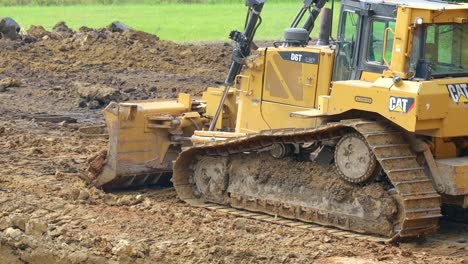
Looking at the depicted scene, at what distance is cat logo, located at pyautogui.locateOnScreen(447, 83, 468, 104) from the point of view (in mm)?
12419

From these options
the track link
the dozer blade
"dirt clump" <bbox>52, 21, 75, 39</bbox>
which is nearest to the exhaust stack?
the track link

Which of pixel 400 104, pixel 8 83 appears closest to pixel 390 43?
pixel 400 104

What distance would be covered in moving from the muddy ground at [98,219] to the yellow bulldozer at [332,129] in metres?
0.38

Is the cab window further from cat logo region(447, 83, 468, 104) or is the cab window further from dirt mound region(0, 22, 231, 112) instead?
dirt mound region(0, 22, 231, 112)

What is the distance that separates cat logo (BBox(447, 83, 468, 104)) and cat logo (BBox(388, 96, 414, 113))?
517 mm

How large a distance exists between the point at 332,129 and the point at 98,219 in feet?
9.23

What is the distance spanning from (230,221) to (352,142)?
71.9 inches

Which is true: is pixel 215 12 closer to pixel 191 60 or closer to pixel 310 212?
pixel 191 60

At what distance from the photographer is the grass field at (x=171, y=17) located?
37875mm

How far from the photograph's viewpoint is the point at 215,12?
45.7 m

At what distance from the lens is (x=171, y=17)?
43.7 m

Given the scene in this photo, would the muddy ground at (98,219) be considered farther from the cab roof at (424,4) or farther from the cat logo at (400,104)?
the cab roof at (424,4)

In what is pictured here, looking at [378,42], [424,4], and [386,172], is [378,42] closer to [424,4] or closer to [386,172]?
[424,4]

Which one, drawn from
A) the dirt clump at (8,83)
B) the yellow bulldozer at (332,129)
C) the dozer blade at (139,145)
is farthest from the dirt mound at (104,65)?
the yellow bulldozer at (332,129)
